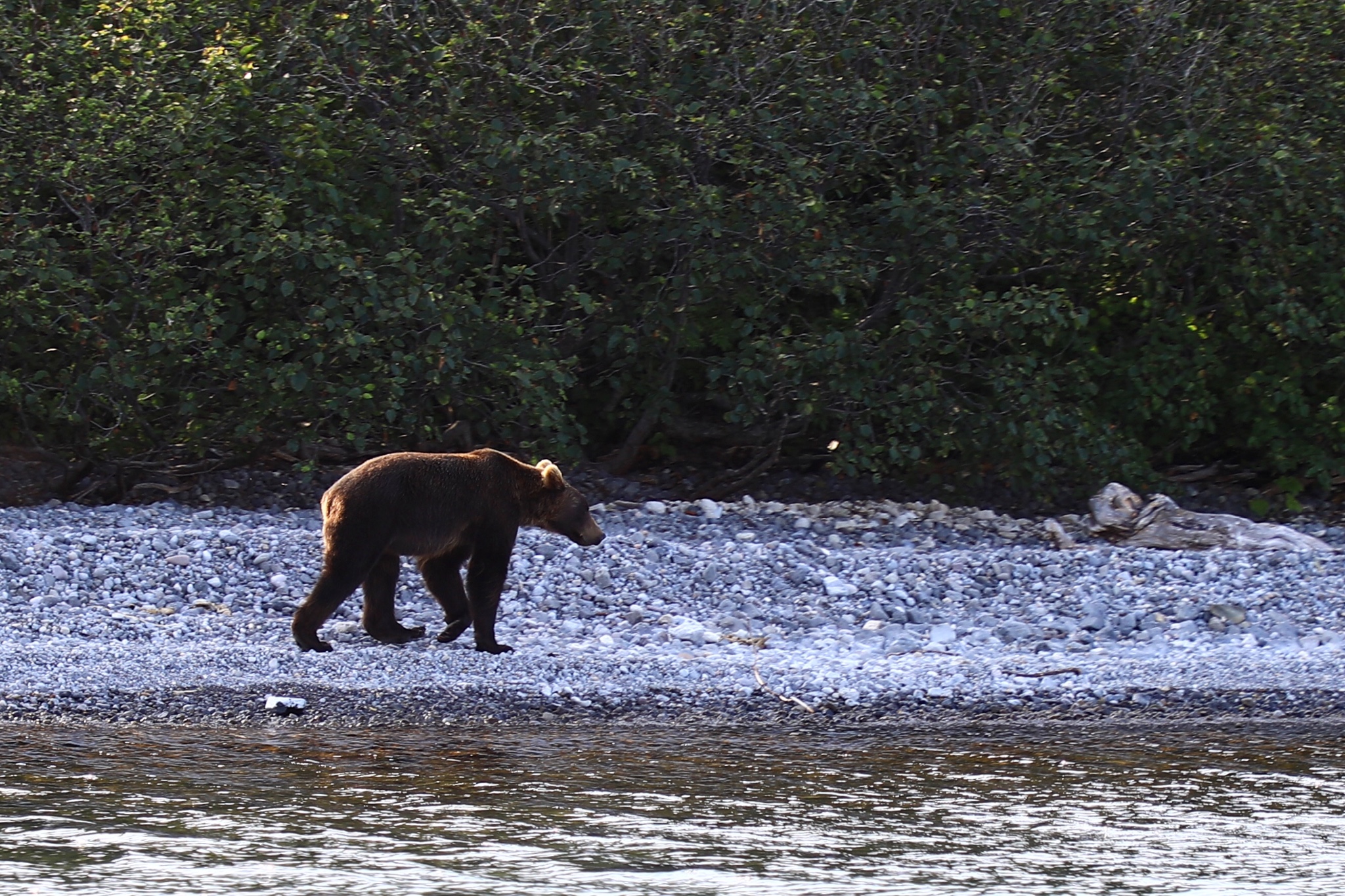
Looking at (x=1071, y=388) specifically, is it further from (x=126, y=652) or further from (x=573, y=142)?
(x=126, y=652)

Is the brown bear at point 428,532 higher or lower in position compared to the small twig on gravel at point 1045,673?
higher

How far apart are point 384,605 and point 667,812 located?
2.74 meters

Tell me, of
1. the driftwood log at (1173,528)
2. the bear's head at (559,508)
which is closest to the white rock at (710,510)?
the driftwood log at (1173,528)

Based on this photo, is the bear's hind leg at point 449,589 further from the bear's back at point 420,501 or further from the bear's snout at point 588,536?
the bear's snout at point 588,536

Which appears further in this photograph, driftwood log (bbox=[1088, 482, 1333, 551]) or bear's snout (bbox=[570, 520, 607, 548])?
driftwood log (bbox=[1088, 482, 1333, 551])

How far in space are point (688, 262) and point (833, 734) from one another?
5.57 meters

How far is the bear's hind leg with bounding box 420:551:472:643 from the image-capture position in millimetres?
8609

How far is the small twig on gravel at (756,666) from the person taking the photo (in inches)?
314

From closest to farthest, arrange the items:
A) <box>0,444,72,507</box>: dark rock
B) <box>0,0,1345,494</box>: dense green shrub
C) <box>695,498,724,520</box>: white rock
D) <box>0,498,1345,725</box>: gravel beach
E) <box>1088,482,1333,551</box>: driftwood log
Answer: <box>0,498,1345,725</box>: gravel beach < <box>0,0,1345,494</box>: dense green shrub < <box>1088,482,1333,551</box>: driftwood log < <box>695,498,724,520</box>: white rock < <box>0,444,72,507</box>: dark rock

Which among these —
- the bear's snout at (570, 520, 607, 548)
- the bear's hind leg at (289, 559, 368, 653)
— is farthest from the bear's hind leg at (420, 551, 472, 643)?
the bear's snout at (570, 520, 607, 548)

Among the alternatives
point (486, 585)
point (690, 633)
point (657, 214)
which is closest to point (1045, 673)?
point (690, 633)

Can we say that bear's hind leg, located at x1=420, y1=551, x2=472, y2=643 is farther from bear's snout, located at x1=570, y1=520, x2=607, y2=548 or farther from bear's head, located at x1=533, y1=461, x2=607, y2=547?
bear's snout, located at x1=570, y1=520, x2=607, y2=548

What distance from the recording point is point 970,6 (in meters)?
12.6

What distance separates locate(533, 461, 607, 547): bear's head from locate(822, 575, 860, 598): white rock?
1611 millimetres
